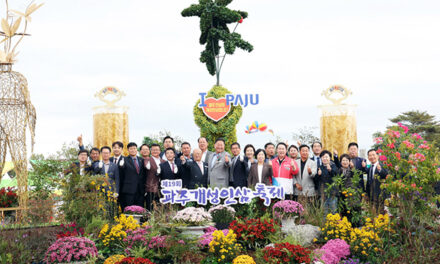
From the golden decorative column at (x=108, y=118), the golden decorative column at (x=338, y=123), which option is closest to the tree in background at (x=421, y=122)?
the golden decorative column at (x=338, y=123)

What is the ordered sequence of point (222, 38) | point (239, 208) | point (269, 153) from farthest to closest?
point (222, 38)
point (269, 153)
point (239, 208)

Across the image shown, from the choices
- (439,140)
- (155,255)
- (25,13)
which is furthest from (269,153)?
(439,140)

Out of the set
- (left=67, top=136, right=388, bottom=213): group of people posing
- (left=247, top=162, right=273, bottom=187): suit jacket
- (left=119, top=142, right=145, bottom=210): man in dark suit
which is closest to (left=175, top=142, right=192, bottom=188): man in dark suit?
(left=67, top=136, right=388, bottom=213): group of people posing

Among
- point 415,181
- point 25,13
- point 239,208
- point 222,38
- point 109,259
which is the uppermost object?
point 222,38

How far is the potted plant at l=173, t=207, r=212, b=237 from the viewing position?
721 cm

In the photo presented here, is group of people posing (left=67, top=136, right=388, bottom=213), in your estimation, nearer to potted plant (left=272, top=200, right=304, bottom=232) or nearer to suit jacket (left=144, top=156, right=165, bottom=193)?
suit jacket (left=144, top=156, right=165, bottom=193)

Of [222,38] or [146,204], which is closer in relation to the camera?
[146,204]

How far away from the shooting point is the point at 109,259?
6340 millimetres

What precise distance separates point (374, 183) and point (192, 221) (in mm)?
4105

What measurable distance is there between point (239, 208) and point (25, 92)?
5.58 metres

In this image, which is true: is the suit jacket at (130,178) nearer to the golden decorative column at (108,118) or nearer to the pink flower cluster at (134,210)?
the pink flower cluster at (134,210)

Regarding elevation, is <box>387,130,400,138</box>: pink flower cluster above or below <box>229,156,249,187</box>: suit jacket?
above

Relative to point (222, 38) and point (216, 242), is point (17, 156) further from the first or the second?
point (222, 38)

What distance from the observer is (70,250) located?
21.7 feet
